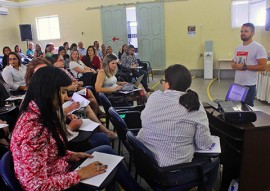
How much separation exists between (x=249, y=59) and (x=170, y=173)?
6.66 feet

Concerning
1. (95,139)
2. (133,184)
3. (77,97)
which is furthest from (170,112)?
(77,97)

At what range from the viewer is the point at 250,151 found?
68.5 inches

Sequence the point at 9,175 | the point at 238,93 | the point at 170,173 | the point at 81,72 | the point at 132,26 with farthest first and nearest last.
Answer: the point at 132,26
the point at 81,72
the point at 238,93
the point at 170,173
the point at 9,175

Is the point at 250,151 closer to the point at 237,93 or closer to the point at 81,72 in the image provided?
the point at 237,93

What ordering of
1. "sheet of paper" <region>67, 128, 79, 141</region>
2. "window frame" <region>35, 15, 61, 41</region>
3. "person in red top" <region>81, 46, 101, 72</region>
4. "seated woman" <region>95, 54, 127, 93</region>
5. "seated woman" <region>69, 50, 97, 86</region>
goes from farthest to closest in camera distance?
"window frame" <region>35, 15, 61, 41</region>
"person in red top" <region>81, 46, 101, 72</region>
"seated woman" <region>69, 50, 97, 86</region>
"seated woman" <region>95, 54, 127, 93</region>
"sheet of paper" <region>67, 128, 79, 141</region>

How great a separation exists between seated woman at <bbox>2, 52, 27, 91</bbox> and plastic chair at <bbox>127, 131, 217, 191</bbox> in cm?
303

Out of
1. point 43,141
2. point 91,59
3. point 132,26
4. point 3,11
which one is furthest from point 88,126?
point 3,11

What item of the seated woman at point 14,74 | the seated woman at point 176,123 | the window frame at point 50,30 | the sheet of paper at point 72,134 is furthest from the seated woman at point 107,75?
the window frame at point 50,30

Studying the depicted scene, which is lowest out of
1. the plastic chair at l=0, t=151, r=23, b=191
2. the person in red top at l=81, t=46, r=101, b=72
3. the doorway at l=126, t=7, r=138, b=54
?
the plastic chair at l=0, t=151, r=23, b=191

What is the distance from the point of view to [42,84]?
1.24 m

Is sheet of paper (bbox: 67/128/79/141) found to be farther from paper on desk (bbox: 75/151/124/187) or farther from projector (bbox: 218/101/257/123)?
projector (bbox: 218/101/257/123)

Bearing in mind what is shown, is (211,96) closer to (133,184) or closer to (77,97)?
(77,97)

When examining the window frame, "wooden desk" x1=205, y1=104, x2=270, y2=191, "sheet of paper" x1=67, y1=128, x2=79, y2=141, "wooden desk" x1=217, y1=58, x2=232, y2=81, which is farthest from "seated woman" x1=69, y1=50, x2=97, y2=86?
the window frame

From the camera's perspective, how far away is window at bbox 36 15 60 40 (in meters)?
9.77
